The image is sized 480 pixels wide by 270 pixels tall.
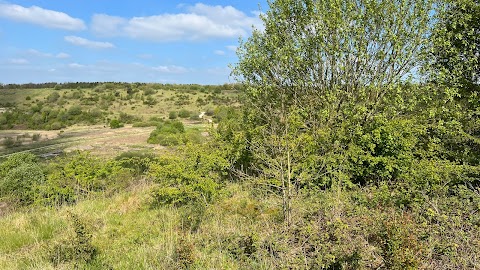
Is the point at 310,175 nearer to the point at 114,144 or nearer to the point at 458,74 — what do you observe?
the point at 458,74

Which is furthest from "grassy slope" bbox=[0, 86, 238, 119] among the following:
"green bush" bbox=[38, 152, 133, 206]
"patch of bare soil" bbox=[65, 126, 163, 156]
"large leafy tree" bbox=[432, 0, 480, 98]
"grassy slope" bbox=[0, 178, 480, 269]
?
"grassy slope" bbox=[0, 178, 480, 269]

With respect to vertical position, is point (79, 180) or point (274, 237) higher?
point (274, 237)

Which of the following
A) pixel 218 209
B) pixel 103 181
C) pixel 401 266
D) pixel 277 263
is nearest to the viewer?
pixel 401 266

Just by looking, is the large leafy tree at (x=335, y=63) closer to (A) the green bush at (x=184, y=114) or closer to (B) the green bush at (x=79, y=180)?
(B) the green bush at (x=79, y=180)

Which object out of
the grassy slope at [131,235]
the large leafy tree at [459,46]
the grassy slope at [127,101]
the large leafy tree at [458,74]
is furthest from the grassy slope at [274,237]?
the grassy slope at [127,101]

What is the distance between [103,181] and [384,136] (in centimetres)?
847

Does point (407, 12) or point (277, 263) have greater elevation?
point (407, 12)

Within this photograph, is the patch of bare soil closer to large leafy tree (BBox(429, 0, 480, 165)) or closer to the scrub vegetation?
the scrub vegetation

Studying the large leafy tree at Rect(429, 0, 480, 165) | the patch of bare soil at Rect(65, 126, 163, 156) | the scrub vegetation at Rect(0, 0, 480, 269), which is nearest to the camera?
the scrub vegetation at Rect(0, 0, 480, 269)

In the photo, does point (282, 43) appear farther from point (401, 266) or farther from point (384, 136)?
point (401, 266)

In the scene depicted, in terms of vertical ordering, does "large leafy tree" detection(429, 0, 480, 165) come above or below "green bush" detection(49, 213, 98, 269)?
above

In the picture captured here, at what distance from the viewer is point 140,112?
52469 millimetres

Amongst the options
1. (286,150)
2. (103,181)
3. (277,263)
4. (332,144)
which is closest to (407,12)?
(332,144)

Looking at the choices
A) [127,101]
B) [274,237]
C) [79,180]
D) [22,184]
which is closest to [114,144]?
[22,184]
